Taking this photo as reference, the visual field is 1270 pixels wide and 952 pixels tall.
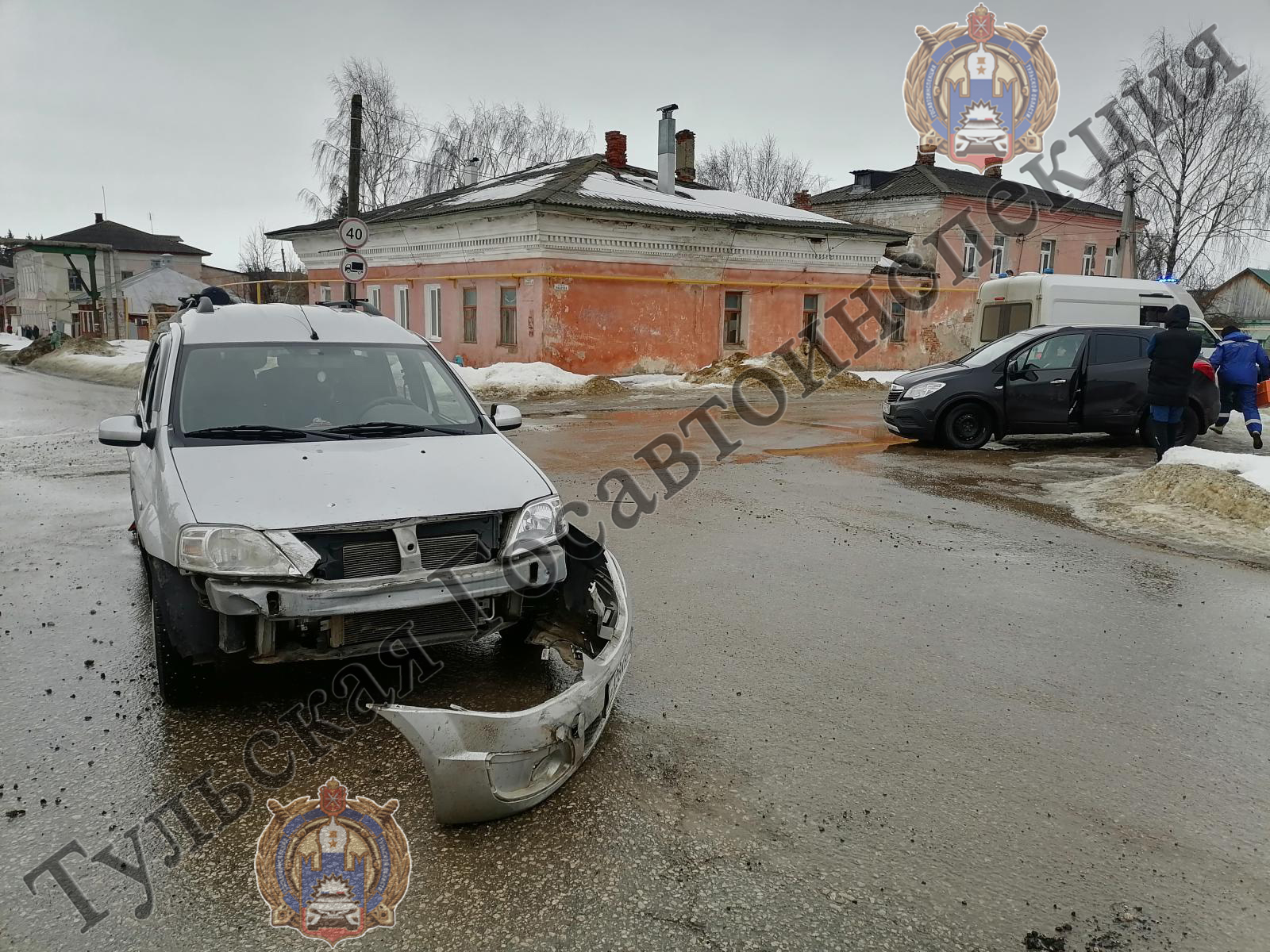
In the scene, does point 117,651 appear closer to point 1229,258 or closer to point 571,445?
point 571,445

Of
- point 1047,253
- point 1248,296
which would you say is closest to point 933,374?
point 1047,253

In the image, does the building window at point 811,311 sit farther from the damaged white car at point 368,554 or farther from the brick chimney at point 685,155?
the damaged white car at point 368,554

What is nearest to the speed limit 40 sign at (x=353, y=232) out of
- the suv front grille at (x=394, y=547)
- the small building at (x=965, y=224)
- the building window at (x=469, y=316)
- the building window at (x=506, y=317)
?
the building window at (x=506, y=317)

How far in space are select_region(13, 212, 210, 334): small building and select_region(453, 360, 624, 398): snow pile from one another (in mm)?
33414

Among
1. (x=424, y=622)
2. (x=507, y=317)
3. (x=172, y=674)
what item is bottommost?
(x=172, y=674)

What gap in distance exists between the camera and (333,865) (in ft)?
9.50

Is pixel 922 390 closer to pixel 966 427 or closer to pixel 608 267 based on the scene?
pixel 966 427

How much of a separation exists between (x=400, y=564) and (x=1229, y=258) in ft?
145

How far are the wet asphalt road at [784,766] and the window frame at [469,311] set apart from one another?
790 inches

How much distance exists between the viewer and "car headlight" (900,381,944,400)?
39.0 ft

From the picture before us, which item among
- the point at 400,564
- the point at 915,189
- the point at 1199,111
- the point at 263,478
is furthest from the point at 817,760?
the point at 1199,111

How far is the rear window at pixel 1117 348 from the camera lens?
1191 cm

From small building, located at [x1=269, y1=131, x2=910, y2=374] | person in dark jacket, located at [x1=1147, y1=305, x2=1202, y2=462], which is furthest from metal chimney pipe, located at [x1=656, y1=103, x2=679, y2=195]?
person in dark jacket, located at [x1=1147, y1=305, x2=1202, y2=462]

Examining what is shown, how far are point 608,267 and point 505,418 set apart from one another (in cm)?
2037
